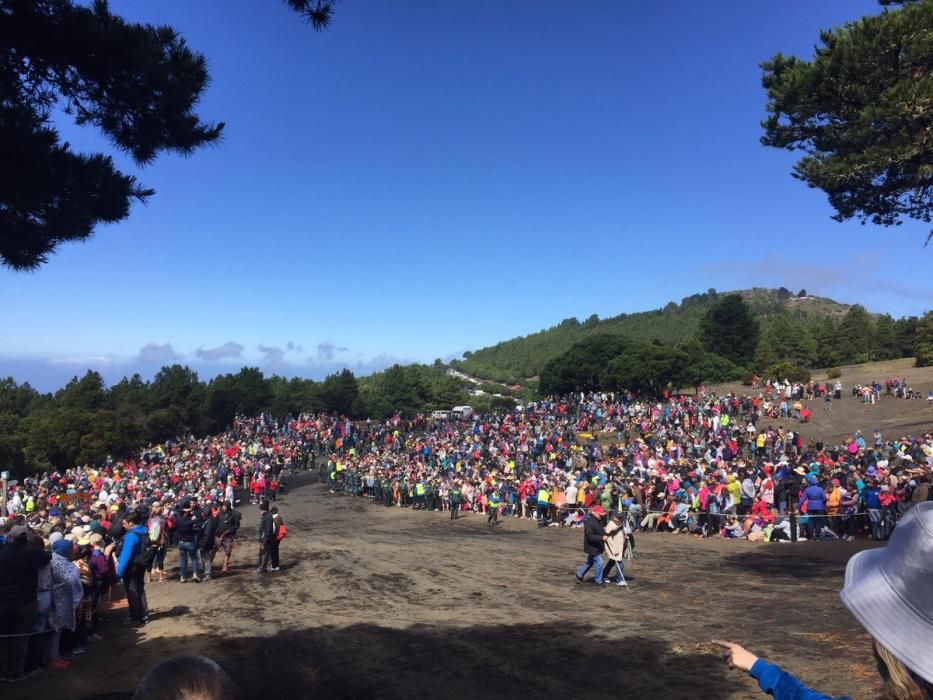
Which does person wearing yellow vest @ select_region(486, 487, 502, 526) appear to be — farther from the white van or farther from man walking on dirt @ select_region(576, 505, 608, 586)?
the white van

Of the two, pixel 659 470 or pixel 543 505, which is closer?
pixel 543 505

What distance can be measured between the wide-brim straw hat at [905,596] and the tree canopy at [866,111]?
13533mm

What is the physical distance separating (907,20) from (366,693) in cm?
1469

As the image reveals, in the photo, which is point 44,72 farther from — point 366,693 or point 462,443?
point 462,443

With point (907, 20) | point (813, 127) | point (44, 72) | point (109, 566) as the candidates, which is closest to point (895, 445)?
point (813, 127)

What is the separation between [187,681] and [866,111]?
14699mm

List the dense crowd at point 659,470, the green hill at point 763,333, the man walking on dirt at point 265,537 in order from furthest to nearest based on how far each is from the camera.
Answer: the green hill at point 763,333 → the dense crowd at point 659,470 → the man walking on dirt at point 265,537

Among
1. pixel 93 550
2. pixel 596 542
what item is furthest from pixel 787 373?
pixel 93 550

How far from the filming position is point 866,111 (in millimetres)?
12180

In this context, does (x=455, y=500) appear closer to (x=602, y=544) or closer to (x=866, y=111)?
(x=602, y=544)

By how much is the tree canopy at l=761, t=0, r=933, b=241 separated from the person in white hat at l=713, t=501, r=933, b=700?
13538 millimetres

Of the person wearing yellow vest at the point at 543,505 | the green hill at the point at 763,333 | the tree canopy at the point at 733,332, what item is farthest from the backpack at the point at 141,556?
the tree canopy at the point at 733,332

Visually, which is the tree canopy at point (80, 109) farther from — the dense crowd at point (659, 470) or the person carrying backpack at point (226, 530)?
the dense crowd at point (659, 470)

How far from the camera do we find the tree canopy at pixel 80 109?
23.4 feet
